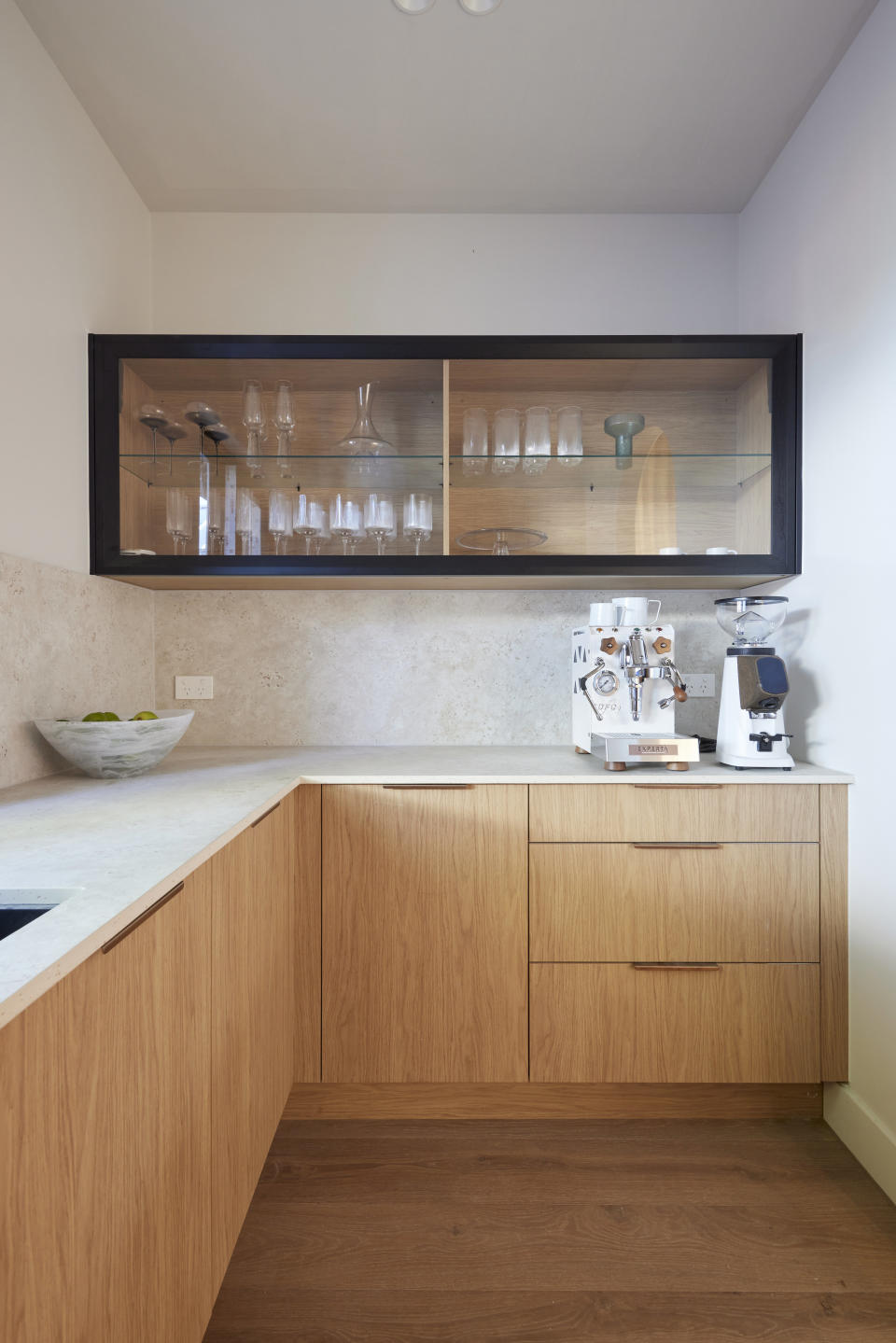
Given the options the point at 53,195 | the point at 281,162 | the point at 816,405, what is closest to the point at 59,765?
the point at 53,195

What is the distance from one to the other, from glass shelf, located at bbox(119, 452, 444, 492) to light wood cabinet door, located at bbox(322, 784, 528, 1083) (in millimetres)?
928

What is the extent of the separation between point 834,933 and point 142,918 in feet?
5.43

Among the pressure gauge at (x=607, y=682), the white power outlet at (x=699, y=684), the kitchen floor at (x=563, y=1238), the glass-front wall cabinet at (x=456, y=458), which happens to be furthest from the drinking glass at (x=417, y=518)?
the kitchen floor at (x=563, y=1238)

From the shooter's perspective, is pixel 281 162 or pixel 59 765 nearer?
pixel 59 765

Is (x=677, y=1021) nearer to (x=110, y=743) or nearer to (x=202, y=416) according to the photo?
(x=110, y=743)

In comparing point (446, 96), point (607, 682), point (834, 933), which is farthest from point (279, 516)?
point (834, 933)

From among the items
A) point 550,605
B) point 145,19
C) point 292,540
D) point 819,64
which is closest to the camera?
point 145,19

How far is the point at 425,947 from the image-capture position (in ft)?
5.80

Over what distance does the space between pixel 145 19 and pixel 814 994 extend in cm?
283

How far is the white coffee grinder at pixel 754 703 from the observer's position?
1828mm

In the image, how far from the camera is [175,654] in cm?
237

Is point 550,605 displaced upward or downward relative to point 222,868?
upward

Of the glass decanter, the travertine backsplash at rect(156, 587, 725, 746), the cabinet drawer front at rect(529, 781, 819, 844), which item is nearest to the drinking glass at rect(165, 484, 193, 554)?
the travertine backsplash at rect(156, 587, 725, 746)

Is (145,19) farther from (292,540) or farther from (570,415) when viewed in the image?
(570,415)
